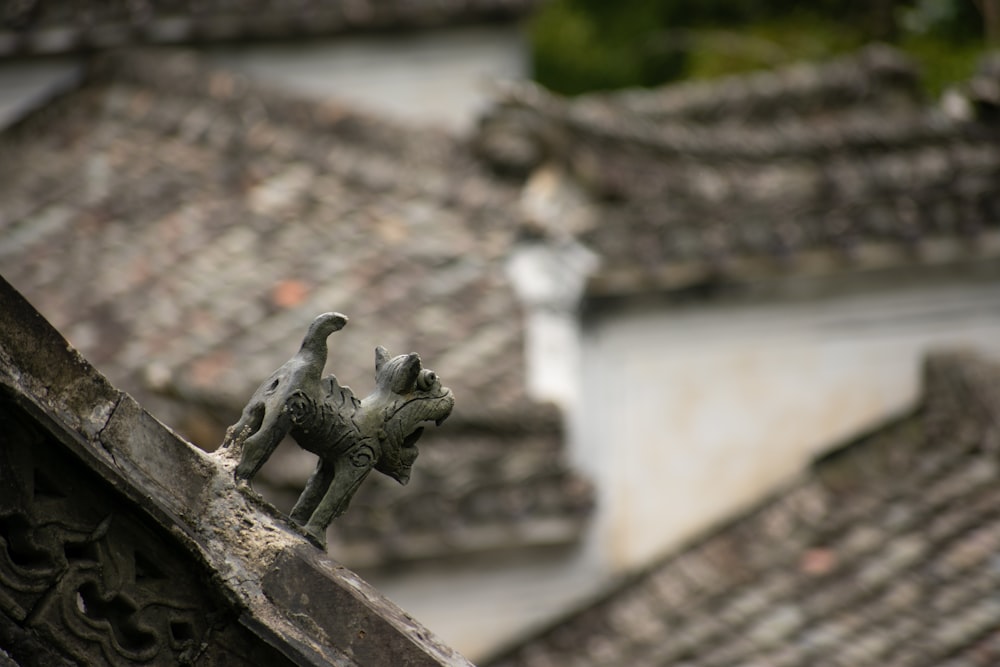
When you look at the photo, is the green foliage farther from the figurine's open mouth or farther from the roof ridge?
the figurine's open mouth

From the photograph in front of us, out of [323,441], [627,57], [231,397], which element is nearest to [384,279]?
[231,397]

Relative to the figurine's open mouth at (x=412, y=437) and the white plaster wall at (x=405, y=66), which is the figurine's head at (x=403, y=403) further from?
the white plaster wall at (x=405, y=66)

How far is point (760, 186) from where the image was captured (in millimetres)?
7316

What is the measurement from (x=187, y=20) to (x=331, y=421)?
772cm

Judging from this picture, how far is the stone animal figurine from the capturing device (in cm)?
274

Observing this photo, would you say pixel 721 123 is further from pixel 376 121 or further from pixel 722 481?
pixel 722 481

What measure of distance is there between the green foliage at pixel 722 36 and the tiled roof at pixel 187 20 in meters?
6.33

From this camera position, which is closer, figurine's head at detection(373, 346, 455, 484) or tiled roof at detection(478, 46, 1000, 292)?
figurine's head at detection(373, 346, 455, 484)

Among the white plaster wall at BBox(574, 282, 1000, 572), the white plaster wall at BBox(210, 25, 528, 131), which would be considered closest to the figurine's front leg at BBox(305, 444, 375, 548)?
the white plaster wall at BBox(574, 282, 1000, 572)

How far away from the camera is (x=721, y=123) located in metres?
9.02

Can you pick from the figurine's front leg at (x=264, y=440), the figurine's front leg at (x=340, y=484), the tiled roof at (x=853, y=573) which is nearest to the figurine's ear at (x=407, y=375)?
the figurine's front leg at (x=340, y=484)

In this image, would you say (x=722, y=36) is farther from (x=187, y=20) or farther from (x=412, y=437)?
(x=412, y=437)

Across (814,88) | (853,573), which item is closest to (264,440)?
(853,573)

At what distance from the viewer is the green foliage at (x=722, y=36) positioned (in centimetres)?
1480
